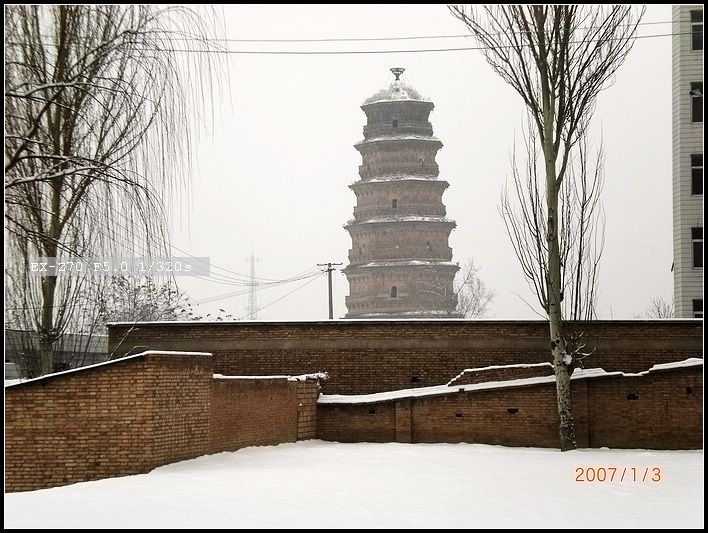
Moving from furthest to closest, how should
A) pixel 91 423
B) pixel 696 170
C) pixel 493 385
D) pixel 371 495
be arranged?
pixel 696 170 → pixel 493 385 → pixel 91 423 → pixel 371 495

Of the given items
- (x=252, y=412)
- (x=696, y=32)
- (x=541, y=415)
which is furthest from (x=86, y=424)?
(x=696, y=32)

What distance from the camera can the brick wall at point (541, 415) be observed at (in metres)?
18.9

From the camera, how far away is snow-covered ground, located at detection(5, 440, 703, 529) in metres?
10.0

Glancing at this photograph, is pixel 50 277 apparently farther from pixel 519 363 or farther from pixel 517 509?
pixel 519 363

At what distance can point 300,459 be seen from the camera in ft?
51.7

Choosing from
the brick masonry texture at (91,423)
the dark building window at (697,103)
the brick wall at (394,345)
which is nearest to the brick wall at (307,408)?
the brick wall at (394,345)

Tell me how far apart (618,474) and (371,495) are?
14.5ft

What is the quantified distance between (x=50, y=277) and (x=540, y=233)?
9.04 meters

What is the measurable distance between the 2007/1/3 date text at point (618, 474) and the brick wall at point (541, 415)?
3504 mm

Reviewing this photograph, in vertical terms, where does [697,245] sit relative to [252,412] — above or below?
above

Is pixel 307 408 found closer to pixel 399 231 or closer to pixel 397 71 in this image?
pixel 399 231

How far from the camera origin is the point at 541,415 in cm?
1941

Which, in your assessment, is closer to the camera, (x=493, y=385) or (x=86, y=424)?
(x=86, y=424)

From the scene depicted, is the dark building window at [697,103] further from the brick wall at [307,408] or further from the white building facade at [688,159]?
the brick wall at [307,408]
